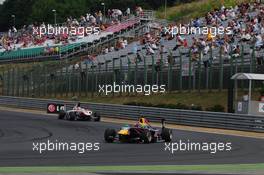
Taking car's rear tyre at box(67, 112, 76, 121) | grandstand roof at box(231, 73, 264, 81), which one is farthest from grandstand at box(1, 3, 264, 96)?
car's rear tyre at box(67, 112, 76, 121)

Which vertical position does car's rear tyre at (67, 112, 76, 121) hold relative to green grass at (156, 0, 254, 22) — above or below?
below

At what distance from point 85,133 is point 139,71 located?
14.1 m

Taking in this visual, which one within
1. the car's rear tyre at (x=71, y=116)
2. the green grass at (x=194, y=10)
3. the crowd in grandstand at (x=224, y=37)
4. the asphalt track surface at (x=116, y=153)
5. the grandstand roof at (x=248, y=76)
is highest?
the green grass at (x=194, y=10)

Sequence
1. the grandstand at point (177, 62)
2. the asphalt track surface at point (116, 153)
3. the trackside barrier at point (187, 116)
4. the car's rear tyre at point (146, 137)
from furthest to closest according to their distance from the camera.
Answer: the grandstand at point (177, 62) < the trackside barrier at point (187, 116) < the car's rear tyre at point (146, 137) < the asphalt track surface at point (116, 153)

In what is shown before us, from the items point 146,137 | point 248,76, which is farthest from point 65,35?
Result: point 146,137

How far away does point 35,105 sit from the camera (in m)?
41.8

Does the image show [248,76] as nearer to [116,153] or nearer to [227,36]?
[227,36]

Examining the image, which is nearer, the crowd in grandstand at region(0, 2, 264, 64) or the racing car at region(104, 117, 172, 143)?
the racing car at region(104, 117, 172, 143)

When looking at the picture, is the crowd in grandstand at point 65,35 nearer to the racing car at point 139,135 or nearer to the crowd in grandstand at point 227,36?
the crowd in grandstand at point 227,36

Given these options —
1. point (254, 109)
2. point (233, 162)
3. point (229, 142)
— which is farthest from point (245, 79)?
point (233, 162)

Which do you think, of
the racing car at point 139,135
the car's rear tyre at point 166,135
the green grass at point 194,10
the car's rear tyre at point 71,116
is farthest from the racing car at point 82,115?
the green grass at point 194,10

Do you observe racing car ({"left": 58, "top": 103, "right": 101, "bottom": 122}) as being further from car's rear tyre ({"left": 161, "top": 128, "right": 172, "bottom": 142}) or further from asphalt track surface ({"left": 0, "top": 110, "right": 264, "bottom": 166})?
car's rear tyre ({"left": 161, "top": 128, "right": 172, "bottom": 142})

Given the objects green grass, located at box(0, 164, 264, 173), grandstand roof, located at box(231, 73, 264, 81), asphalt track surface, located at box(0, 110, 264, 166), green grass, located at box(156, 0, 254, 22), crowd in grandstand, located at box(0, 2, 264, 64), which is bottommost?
asphalt track surface, located at box(0, 110, 264, 166)

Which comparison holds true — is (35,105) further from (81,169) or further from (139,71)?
(81,169)
